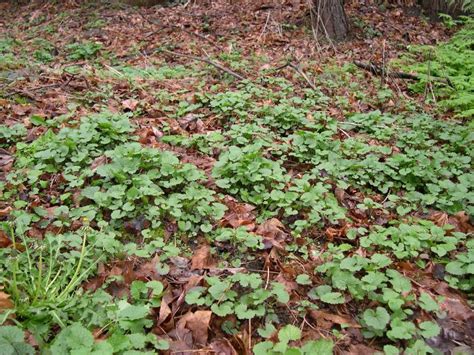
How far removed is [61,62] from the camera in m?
6.48

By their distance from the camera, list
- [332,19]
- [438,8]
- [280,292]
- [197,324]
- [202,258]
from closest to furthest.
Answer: [197,324]
[280,292]
[202,258]
[332,19]
[438,8]

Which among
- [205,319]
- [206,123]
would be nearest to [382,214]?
[205,319]

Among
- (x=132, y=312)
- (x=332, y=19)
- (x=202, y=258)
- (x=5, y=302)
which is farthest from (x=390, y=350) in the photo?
(x=332, y=19)

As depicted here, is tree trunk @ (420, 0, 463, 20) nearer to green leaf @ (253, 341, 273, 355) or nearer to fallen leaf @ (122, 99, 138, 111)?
fallen leaf @ (122, 99, 138, 111)

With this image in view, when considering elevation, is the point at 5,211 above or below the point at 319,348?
above

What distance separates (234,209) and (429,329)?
61.4 inches

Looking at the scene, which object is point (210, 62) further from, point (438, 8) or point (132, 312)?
point (438, 8)

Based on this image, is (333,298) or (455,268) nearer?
(333,298)

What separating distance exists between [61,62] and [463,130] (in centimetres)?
552

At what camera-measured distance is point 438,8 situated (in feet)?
27.2

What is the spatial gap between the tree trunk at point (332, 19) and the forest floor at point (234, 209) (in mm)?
1408

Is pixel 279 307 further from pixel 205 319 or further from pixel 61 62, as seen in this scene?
pixel 61 62

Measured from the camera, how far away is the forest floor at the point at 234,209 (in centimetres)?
233

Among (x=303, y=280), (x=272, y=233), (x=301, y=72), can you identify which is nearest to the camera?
(x=303, y=280)
